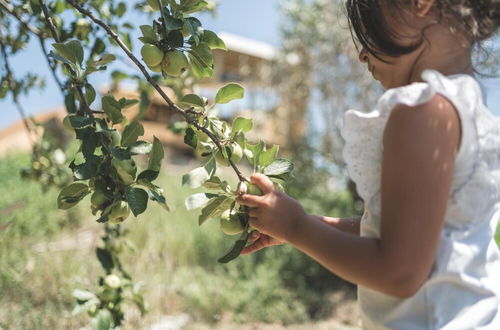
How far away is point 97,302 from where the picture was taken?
5.47 ft

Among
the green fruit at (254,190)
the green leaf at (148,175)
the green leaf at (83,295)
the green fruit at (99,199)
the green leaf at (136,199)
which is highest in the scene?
the green fruit at (254,190)

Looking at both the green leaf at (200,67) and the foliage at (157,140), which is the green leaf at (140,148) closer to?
the foliage at (157,140)

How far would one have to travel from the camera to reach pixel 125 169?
105cm

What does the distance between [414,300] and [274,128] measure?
24.2 ft

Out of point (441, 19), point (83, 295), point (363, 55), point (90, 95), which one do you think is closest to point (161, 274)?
point (83, 295)

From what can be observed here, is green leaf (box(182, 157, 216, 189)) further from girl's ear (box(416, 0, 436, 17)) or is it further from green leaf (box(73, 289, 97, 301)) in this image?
green leaf (box(73, 289, 97, 301))

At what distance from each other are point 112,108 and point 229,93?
25 cm

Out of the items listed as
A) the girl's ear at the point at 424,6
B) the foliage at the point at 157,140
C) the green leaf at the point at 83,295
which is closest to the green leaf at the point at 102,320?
the green leaf at the point at 83,295

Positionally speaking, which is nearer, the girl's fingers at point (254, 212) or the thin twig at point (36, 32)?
the girl's fingers at point (254, 212)

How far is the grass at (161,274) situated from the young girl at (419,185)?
6.80 ft

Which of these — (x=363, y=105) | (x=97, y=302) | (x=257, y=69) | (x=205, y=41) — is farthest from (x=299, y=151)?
(x=205, y=41)

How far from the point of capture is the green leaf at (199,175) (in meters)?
0.94

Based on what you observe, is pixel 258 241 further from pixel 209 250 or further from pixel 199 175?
pixel 209 250

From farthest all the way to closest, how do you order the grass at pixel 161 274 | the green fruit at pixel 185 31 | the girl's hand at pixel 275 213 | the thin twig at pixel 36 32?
the grass at pixel 161 274 < the thin twig at pixel 36 32 < the green fruit at pixel 185 31 < the girl's hand at pixel 275 213
